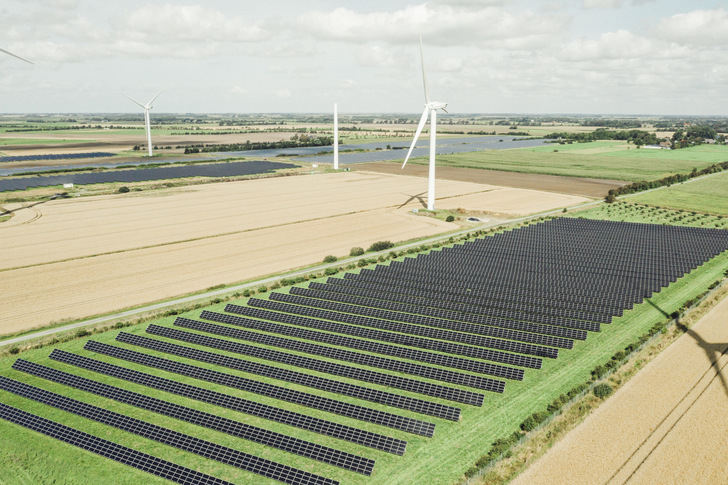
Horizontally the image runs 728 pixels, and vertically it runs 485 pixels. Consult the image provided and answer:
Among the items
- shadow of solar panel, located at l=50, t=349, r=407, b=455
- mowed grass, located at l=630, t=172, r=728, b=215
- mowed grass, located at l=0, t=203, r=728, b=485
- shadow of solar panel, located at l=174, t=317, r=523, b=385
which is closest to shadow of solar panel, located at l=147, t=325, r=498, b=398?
mowed grass, located at l=0, t=203, r=728, b=485

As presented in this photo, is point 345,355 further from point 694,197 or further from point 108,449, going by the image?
point 694,197

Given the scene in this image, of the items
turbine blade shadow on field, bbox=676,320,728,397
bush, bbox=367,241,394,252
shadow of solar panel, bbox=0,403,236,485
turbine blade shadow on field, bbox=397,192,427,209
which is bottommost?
shadow of solar panel, bbox=0,403,236,485

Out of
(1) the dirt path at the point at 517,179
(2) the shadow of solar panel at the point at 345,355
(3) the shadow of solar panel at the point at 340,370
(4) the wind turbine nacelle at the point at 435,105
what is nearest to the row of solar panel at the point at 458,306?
(2) the shadow of solar panel at the point at 345,355

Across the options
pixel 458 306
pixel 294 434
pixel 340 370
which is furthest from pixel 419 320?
pixel 294 434

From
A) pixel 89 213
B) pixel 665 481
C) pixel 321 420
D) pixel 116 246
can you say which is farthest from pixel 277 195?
pixel 665 481

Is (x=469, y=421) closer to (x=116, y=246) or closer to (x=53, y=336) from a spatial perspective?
(x=53, y=336)

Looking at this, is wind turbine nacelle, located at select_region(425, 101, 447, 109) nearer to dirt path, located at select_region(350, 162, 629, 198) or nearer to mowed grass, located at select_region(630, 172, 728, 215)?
dirt path, located at select_region(350, 162, 629, 198)
